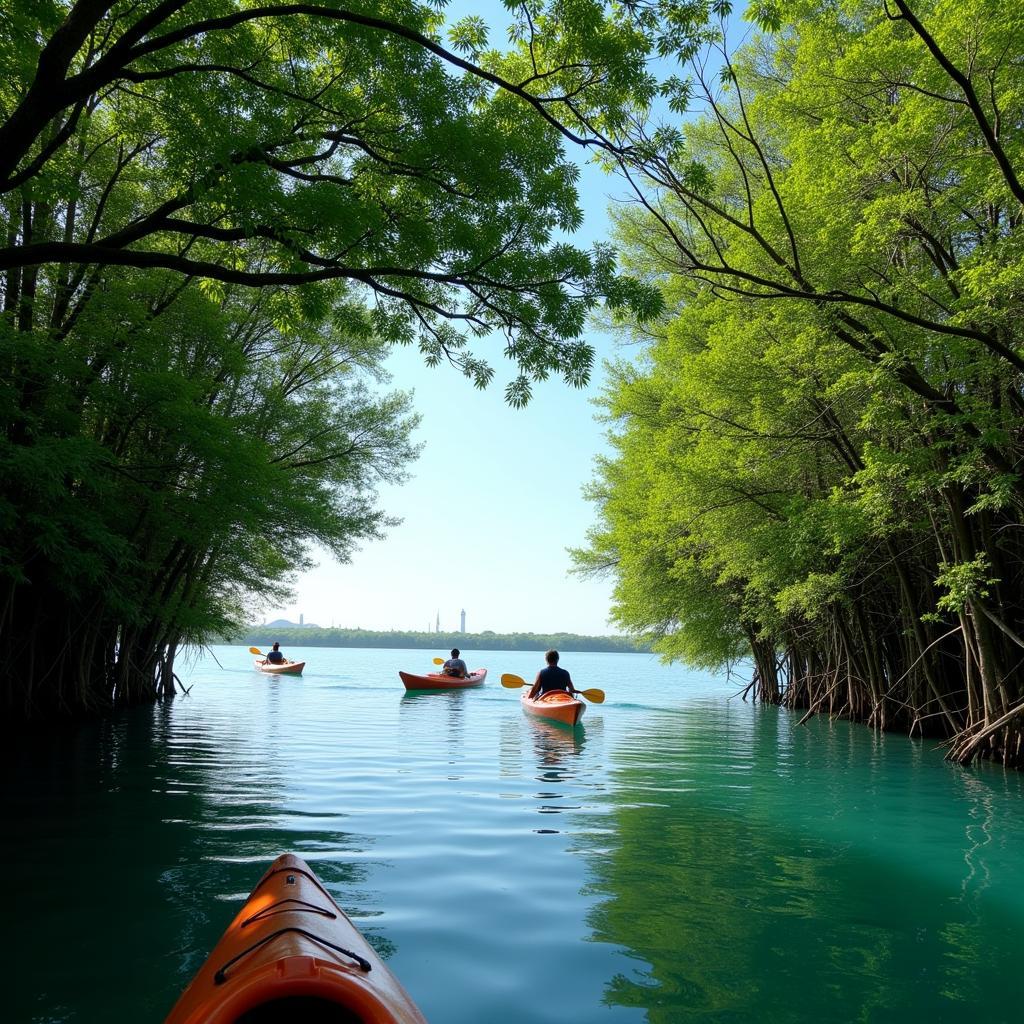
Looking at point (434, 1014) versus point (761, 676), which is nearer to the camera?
point (434, 1014)

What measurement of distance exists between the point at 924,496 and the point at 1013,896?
778 cm

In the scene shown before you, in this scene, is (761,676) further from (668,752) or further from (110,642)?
(110,642)

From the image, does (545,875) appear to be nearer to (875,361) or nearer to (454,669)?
(875,361)

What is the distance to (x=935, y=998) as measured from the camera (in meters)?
3.74

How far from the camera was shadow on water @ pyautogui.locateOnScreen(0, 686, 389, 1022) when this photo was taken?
12.3 ft

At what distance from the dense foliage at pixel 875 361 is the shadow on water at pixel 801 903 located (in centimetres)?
325

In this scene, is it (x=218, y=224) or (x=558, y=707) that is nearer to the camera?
(x=218, y=224)

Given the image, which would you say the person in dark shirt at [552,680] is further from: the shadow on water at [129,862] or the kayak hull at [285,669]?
the kayak hull at [285,669]

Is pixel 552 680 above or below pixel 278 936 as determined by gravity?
below

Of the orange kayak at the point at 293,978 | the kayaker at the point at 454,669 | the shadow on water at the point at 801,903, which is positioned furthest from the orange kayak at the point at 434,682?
the orange kayak at the point at 293,978

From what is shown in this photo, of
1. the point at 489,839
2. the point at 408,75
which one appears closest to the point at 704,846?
the point at 489,839

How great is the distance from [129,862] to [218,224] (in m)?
7.21

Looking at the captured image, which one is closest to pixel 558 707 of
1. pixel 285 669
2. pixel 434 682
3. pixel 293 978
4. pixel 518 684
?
pixel 518 684

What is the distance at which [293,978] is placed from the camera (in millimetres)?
2619
